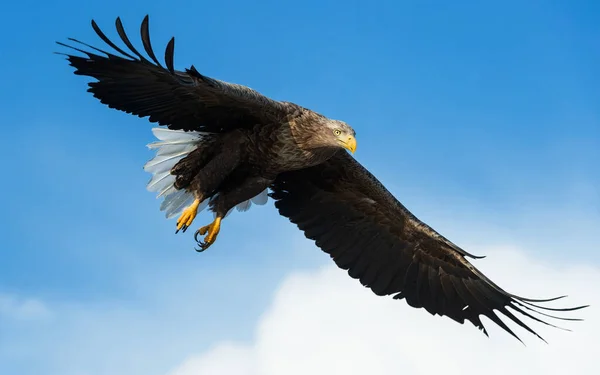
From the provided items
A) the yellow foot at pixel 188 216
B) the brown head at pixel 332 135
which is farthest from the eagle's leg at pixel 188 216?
the brown head at pixel 332 135

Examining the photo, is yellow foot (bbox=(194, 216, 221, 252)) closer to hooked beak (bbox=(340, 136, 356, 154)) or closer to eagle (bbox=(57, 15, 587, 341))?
eagle (bbox=(57, 15, 587, 341))

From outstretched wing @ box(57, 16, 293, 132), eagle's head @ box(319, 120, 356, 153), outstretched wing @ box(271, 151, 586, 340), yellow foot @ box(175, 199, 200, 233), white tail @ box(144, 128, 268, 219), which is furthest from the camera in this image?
outstretched wing @ box(271, 151, 586, 340)

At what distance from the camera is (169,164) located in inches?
347

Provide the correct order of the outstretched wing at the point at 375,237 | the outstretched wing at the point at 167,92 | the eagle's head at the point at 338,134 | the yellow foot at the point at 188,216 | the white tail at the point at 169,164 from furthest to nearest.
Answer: the outstretched wing at the point at 375,237 < the white tail at the point at 169,164 < the yellow foot at the point at 188,216 < the eagle's head at the point at 338,134 < the outstretched wing at the point at 167,92

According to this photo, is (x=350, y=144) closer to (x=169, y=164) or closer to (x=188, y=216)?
(x=188, y=216)

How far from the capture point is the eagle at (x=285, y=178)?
7.53 m

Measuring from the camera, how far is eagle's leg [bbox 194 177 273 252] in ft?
27.5

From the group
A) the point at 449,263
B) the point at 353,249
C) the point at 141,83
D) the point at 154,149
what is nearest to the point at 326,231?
the point at 353,249

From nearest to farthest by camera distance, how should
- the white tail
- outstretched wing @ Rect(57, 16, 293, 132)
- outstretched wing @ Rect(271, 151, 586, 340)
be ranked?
1. outstretched wing @ Rect(57, 16, 293, 132)
2. the white tail
3. outstretched wing @ Rect(271, 151, 586, 340)

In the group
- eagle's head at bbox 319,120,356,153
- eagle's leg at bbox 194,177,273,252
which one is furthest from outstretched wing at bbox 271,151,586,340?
eagle's head at bbox 319,120,356,153

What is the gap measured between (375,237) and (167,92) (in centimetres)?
284

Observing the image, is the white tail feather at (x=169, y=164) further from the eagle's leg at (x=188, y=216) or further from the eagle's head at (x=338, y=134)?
the eagle's head at (x=338, y=134)

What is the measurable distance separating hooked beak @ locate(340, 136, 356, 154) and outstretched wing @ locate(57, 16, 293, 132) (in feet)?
2.05

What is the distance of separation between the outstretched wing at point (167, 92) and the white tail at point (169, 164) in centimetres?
45
